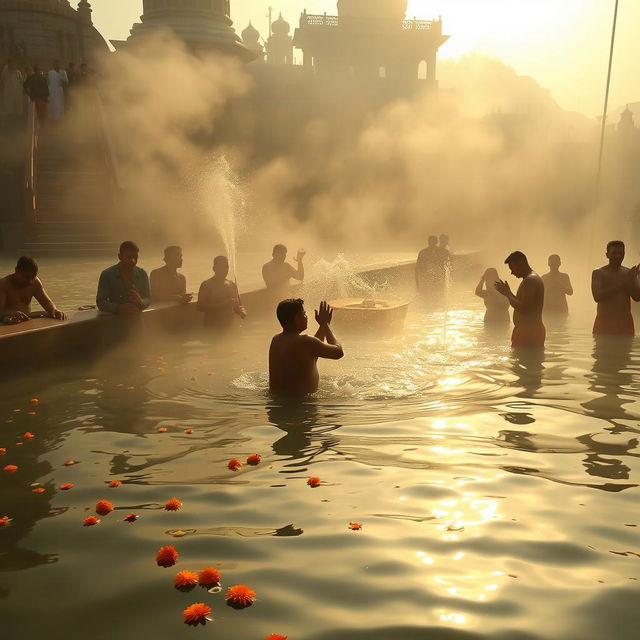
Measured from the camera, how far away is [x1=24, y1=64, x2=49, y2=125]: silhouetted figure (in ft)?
66.7

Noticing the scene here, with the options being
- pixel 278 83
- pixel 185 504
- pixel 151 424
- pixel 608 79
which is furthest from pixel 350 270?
pixel 278 83

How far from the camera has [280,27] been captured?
86.1 m

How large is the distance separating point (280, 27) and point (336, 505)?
300 ft

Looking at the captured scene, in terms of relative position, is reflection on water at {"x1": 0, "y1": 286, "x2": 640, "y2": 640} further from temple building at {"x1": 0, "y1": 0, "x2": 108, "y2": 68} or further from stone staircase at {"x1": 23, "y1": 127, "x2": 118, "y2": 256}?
temple building at {"x1": 0, "y1": 0, "x2": 108, "y2": 68}

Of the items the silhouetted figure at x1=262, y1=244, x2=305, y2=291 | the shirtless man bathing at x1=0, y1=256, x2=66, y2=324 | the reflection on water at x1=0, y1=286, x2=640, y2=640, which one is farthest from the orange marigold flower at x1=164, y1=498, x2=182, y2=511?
the silhouetted figure at x1=262, y1=244, x2=305, y2=291

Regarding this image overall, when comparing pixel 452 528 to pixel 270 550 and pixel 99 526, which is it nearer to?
pixel 270 550

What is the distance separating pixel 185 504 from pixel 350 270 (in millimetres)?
11183

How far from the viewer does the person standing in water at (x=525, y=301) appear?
7.13 meters

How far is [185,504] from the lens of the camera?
152 inches

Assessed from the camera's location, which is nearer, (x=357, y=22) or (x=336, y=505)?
(x=336, y=505)

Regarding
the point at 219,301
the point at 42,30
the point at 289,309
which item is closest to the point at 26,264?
the point at 219,301

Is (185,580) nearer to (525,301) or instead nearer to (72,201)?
(525,301)

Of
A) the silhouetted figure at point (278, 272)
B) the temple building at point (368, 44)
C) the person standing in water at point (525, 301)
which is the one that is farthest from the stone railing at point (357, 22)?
the person standing in water at point (525, 301)

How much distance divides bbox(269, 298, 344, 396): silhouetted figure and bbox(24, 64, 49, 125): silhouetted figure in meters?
18.3
